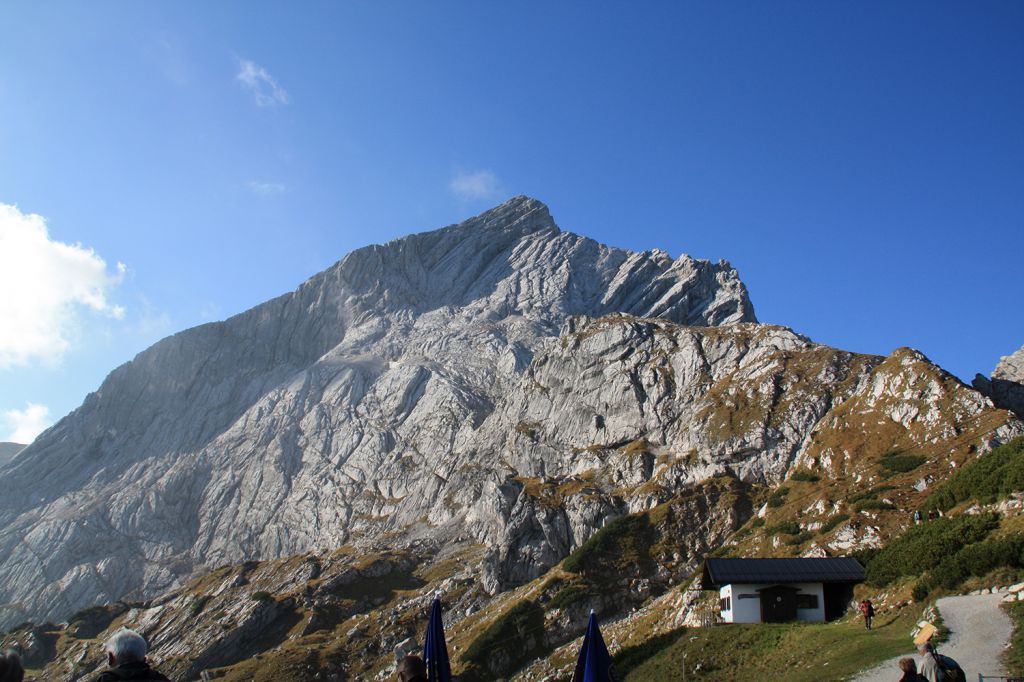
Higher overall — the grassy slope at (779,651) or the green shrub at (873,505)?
the green shrub at (873,505)

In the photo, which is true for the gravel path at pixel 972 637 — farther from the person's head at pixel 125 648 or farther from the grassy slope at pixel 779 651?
the person's head at pixel 125 648

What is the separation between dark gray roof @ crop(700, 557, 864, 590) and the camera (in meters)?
Answer: 55.4

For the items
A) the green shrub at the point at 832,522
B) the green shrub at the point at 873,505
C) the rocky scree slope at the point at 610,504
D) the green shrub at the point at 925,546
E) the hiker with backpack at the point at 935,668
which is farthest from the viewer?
the rocky scree slope at the point at 610,504

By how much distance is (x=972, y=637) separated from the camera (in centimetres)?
3206

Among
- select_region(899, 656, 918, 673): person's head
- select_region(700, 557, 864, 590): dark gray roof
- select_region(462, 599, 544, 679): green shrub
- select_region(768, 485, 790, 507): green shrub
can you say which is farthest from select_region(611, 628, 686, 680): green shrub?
select_region(899, 656, 918, 673): person's head

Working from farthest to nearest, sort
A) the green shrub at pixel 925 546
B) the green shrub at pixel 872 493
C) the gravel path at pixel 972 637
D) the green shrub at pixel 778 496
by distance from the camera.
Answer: the green shrub at pixel 778 496 < the green shrub at pixel 872 493 < the green shrub at pixel 925 546 < the gravel path at pixel 972 637

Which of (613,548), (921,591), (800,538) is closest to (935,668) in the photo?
(921,591)

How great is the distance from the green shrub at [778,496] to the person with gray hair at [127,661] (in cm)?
10052

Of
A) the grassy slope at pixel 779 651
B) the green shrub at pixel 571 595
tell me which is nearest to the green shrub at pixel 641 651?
the grassy slope at pixel 779 651

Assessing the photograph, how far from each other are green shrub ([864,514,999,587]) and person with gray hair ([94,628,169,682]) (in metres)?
49.5

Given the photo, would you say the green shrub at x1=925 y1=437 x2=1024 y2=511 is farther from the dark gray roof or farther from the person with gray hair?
the person with gray hair

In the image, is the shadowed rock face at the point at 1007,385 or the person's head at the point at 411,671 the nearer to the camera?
the person's head at the point at 411,671

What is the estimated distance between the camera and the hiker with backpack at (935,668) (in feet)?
50.3

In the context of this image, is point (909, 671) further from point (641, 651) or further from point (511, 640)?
point (511, 640)
